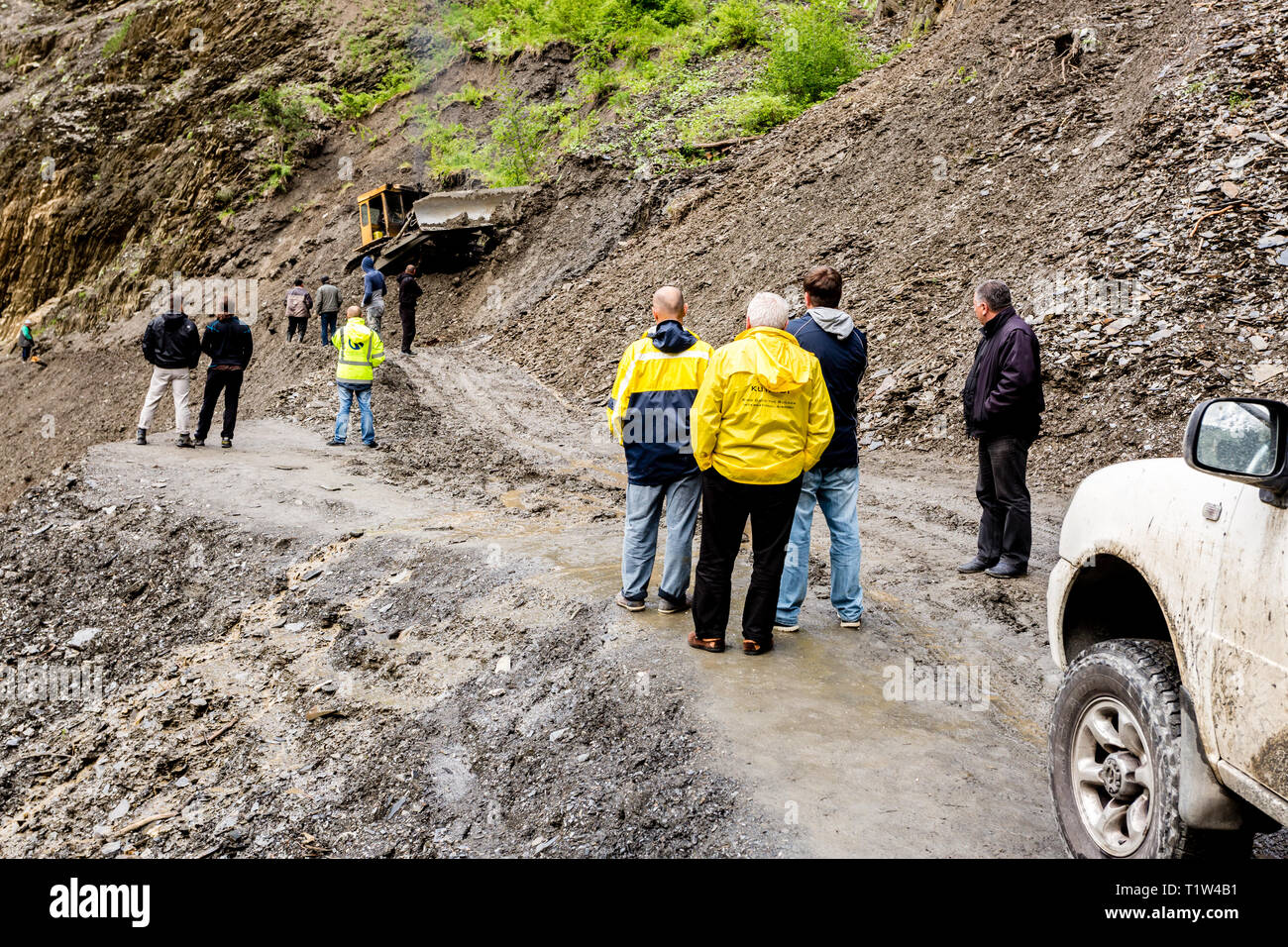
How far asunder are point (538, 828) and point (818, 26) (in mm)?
24400

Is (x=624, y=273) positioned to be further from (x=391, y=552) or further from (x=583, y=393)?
(x=391, y=552)

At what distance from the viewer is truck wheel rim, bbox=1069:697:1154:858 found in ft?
9.29

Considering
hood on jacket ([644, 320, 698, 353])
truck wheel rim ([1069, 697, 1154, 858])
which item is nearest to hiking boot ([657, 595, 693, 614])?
hood on jacket ([644, 320, 698, 353])

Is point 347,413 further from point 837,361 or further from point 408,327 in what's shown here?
point 837,361

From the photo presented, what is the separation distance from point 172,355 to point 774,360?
30.9 ft

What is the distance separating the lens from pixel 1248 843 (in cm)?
268

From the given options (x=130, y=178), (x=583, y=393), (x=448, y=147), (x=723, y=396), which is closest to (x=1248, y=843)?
(x=723, y=396)

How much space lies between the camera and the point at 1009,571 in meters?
6.74

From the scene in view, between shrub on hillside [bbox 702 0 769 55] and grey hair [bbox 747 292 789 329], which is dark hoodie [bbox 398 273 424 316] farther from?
grey hair [bbox 747 292 789 329]

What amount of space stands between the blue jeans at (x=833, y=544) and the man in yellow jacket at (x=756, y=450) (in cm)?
34

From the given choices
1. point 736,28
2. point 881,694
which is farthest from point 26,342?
point 881,694

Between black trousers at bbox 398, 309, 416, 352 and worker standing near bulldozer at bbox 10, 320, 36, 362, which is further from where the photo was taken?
worker standing near bulldozer at bbox 10, 320, 36, 362

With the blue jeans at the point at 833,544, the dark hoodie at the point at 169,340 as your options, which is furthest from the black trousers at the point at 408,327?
the blue jeans at the point at 833,544

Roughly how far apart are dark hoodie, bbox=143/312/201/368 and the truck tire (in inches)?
436
